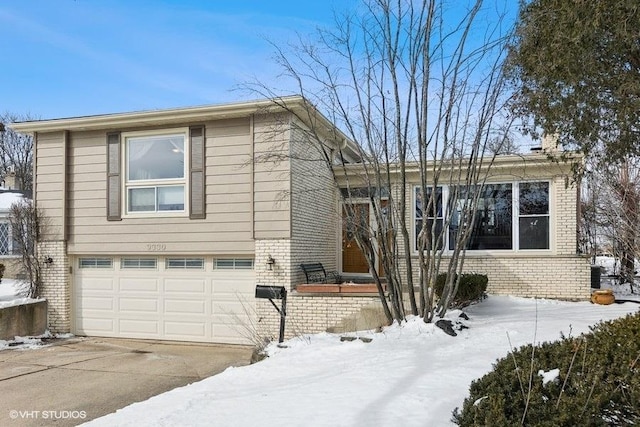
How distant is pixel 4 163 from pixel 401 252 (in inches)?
1206

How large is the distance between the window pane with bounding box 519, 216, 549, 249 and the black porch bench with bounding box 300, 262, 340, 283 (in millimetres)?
4281

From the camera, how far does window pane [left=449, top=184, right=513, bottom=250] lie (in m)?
10.8

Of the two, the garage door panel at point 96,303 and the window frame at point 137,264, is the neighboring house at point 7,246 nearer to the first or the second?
the garage door panel at point 96,303

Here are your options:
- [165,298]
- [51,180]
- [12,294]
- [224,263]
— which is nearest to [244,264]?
[224,263]

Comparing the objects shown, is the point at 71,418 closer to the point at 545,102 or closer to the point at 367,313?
the point at 367,313

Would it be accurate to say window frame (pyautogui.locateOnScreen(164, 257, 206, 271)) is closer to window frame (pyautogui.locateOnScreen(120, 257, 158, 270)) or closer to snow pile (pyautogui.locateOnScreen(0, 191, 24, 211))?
window frame (pyautogui.locateOnScreen(120, 257, 158, 270))

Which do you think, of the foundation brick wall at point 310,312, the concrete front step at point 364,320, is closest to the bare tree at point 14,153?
the foundation brick wall at point 310,312

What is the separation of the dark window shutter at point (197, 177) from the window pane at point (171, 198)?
0.31 m

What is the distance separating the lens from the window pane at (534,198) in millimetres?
10625

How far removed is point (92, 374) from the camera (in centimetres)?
785

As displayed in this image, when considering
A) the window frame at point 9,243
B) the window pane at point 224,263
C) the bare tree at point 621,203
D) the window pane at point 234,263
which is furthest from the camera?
the window frame at point 9,243

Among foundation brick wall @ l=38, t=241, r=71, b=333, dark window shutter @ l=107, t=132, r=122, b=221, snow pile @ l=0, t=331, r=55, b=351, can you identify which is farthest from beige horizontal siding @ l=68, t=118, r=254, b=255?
snow pile @ l=0, t=331, r=55, b=351

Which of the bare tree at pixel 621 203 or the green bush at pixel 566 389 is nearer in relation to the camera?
the green bush at pixel 566 389

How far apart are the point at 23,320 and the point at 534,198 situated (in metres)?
11.3
